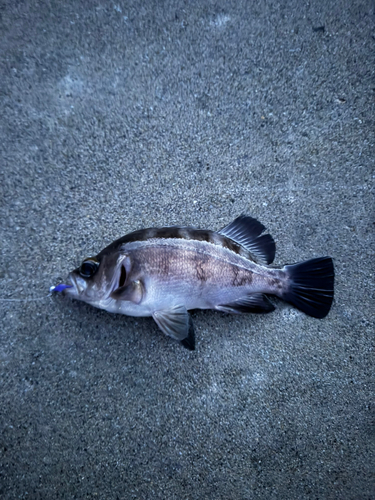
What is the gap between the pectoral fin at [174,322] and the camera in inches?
70.2

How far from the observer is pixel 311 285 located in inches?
75.5

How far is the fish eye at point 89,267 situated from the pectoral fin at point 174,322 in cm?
38

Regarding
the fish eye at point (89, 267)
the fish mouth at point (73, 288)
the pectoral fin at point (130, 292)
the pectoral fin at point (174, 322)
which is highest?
the fish eye at point (89, 267)

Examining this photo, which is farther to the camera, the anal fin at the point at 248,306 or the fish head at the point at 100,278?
the anal fin at the point at 248,306

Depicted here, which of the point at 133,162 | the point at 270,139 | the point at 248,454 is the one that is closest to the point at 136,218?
the point at 133,162

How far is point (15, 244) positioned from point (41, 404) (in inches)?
36.1

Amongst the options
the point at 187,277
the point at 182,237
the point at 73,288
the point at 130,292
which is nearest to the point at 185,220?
the point at 182,237

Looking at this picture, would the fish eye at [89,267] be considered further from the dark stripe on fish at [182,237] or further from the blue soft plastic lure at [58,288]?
the blue soft plastic lure at [58,288]

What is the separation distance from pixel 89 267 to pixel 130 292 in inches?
9.6

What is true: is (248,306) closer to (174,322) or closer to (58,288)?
(174,322)

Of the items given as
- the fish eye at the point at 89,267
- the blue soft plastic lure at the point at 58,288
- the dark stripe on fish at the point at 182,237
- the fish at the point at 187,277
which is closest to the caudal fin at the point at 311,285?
the fish at the point at 187,277

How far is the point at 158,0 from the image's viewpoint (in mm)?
2330

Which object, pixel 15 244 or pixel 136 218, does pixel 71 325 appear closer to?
pixel 15 244

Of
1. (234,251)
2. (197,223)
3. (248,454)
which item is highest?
(197,223)
